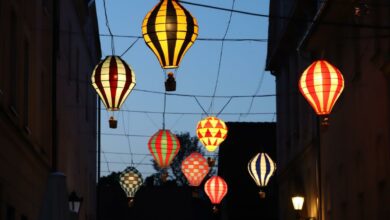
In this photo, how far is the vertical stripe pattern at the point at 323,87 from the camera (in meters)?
20.4

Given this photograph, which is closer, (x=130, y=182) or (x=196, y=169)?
(x=196, y=169)

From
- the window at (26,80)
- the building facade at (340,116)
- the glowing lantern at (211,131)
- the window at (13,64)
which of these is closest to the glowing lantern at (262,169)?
the building facade at (340,116)

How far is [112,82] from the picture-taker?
72.7ft

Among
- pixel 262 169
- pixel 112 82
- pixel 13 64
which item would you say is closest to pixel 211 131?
pixel 262 169

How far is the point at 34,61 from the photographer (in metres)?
24.6

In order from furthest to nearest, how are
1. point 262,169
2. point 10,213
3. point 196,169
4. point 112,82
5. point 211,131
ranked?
point 262,169 < point 196,169 < point 211,131 < point 112,82 < point 10,213

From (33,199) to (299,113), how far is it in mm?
14218

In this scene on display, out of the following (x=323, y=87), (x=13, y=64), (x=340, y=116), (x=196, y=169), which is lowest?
(x=196, y=169)

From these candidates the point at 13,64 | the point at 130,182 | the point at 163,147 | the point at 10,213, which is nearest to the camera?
the point at 10,213

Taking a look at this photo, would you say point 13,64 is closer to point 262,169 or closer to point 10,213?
point 10,213

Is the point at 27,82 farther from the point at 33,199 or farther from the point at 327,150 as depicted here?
the point at 327,150

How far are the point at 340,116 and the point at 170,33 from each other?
10304 millimetres

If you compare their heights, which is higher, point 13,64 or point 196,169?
point 13,64

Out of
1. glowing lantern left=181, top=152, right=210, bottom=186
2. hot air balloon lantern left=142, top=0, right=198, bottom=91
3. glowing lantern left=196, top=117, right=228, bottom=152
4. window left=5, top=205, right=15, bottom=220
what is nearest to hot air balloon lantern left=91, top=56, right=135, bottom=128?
window left=5, top=205, right=15, bottom=220
